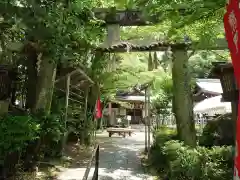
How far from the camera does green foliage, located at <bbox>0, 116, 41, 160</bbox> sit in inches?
292

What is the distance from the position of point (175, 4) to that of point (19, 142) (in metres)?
5.05

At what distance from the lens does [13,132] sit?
7.46m

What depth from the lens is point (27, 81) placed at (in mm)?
10703

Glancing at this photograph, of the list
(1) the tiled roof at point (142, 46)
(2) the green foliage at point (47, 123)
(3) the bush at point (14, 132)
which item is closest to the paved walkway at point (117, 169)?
(2) the green foliage at point (47, 123)

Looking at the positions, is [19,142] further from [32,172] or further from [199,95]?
[199,95]

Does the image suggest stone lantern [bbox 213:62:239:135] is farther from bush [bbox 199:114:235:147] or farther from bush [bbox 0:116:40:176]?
bush [bbox 0:116:40:176]

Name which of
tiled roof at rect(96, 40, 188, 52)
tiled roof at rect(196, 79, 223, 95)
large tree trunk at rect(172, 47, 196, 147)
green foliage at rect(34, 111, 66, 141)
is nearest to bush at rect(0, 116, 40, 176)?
green foliage at rect(34, 111, 66, 141)

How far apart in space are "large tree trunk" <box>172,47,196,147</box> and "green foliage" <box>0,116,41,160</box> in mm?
4983

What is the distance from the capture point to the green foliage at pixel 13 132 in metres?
7.42

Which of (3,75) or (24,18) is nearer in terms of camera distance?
(24,18)

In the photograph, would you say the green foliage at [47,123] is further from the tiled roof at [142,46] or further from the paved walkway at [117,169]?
the tiled roof at [142,46]

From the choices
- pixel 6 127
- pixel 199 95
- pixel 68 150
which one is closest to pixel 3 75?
pixel 6 127

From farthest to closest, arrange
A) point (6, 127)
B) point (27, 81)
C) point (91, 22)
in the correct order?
point (27, 81) → point (91, 22) → point (6, 127)

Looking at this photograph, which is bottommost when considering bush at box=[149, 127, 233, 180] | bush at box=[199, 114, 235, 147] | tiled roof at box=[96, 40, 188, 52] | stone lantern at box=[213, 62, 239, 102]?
bush at box=[149, 127, 233, 180]
